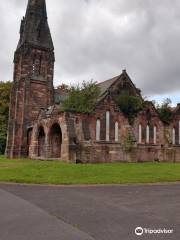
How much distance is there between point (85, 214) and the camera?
8289mm

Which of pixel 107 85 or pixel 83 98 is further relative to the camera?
pixel 107 85

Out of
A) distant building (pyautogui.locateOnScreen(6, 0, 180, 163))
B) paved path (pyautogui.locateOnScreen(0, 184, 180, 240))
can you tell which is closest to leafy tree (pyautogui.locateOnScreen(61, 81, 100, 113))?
distant building (pyautogui.locateOnScreen(6, 0, 180, 163))

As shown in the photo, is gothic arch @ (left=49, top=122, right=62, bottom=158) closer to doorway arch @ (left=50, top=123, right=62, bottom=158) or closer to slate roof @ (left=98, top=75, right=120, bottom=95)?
doorway arch @ (left=50, top=123, right=62, bottom=158)

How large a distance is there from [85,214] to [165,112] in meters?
37.2

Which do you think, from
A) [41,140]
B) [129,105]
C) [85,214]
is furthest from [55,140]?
[85,214]

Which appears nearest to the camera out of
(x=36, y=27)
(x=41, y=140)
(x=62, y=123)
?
(x=62, y=123)

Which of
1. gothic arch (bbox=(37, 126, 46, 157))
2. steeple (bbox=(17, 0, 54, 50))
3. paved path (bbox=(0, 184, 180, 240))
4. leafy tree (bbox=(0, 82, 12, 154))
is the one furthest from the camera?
leafy tree (bbox=(0, 82, 12, 154))

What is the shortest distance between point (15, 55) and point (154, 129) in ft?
78.7

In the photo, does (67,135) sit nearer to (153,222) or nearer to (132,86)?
(132,86)

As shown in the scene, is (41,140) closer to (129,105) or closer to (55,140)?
(55,140)

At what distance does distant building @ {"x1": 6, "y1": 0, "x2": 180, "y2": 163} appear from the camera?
113 feet

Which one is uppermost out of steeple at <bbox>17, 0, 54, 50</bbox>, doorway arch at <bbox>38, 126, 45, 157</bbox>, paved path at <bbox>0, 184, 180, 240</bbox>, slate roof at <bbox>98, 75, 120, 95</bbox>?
steeple at <bbox>17, 0, 54, 50</bbox>

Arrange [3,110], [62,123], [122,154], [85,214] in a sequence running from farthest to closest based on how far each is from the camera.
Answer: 1. [3,110]
2. [122,154]
3. [62,123]
4. [85,214]

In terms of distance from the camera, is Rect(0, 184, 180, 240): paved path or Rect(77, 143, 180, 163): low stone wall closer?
Rect(0, 184, 180, 240): paved path
